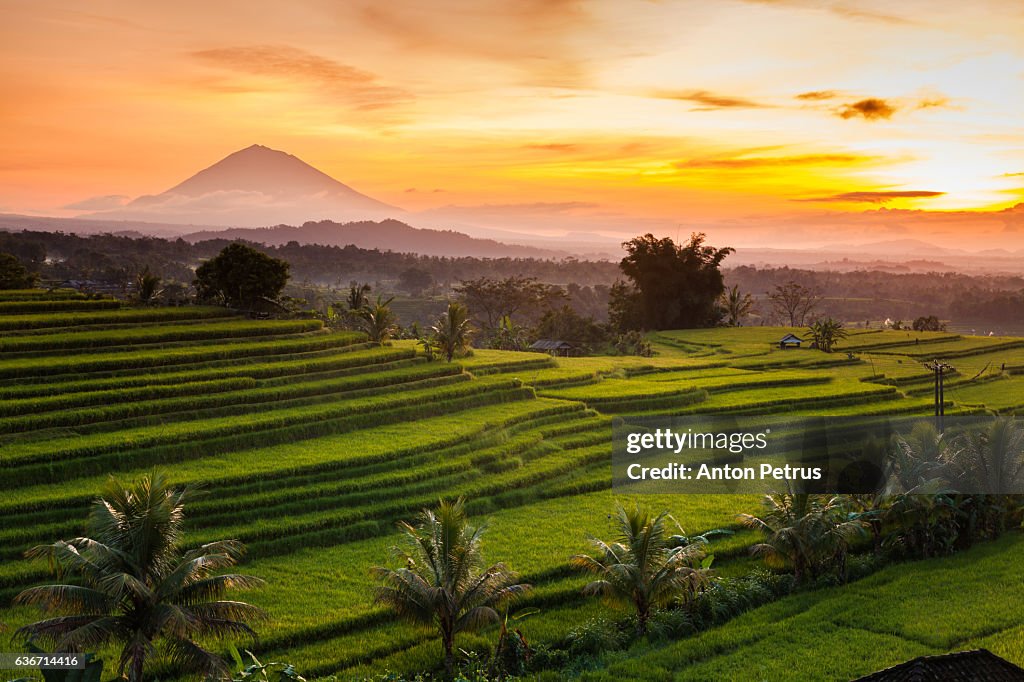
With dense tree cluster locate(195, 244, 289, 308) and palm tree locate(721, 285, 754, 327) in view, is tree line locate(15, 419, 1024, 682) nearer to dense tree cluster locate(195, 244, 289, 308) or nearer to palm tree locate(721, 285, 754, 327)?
dense tree cluster locate(195, 244, 289, 308)

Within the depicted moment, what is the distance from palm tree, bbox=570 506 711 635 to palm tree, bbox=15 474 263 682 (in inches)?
242

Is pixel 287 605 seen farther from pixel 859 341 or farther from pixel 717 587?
pixel 859 341

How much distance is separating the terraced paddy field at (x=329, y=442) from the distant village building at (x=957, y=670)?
597cm

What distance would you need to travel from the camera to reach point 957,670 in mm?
9953

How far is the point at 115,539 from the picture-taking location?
37.9ft

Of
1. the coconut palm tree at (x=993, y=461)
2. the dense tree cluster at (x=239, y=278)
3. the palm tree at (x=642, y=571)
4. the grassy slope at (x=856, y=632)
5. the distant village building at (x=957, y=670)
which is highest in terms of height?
the dense tree cluster at (x=239, y=278)

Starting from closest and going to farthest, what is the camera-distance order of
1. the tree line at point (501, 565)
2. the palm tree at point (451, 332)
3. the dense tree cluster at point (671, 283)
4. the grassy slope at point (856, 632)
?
1. the tree line at point (501, 565)
2. the grassy slope at point (856, 632)
3. the palm tree at point (451, 332)
4. the dense tree cluster at point (671, 283)

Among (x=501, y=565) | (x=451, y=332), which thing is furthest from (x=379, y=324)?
(x=501, y=565)

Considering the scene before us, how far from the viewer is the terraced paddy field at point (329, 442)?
51.8 ft

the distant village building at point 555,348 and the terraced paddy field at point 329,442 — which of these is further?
the distant village building at point 555,348

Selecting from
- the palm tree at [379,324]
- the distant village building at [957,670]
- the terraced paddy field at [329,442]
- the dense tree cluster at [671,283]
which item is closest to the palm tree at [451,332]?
the terraced paddy field at [329,442]

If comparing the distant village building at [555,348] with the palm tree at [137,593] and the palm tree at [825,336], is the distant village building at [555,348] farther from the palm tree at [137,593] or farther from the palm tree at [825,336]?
the palm tree at [137,593]

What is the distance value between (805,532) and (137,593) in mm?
12079

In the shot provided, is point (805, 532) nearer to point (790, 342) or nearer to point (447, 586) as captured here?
point (447, 586)
